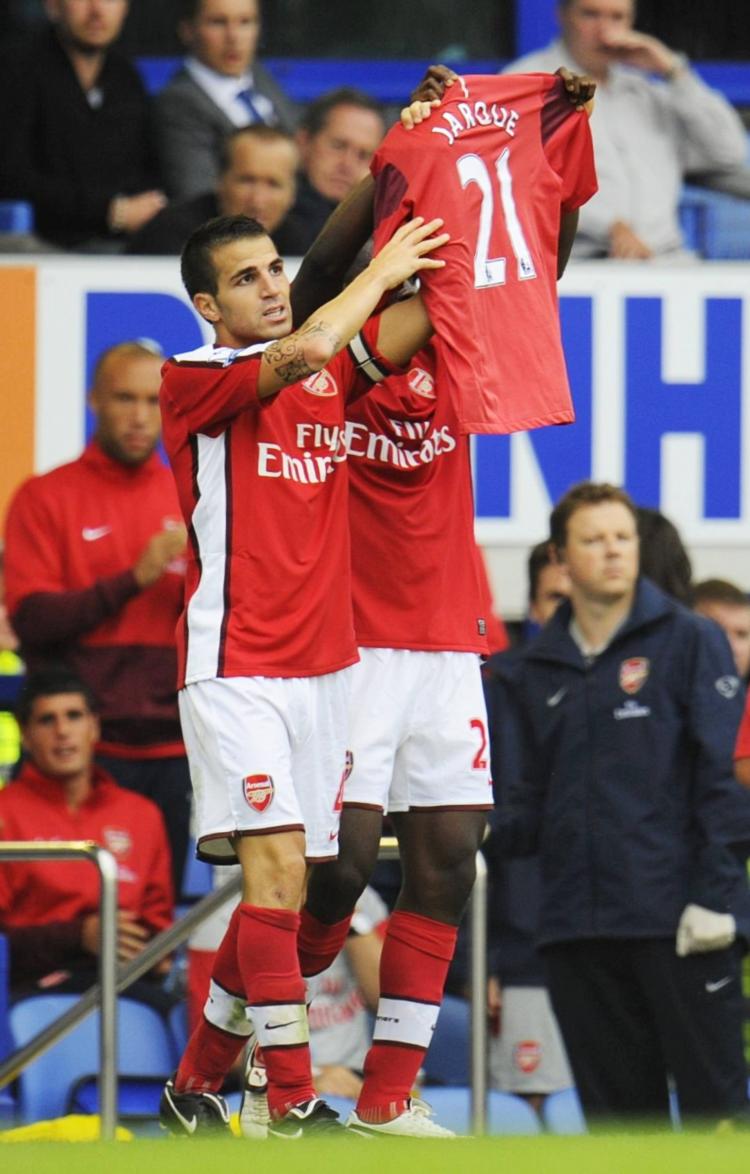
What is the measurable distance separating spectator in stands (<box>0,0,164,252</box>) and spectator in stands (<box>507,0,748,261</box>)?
57.8 inches

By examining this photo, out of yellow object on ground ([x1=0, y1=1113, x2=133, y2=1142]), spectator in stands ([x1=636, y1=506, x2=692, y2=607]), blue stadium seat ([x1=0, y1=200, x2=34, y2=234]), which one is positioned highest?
blue stadium seat ([x1=0, y1=200, x2=34, y2=234])

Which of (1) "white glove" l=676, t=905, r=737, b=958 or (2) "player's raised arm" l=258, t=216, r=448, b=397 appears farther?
(1) "white glove" l=676, t=905, r=737, b=958

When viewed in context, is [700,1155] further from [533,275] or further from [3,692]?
[3,692]

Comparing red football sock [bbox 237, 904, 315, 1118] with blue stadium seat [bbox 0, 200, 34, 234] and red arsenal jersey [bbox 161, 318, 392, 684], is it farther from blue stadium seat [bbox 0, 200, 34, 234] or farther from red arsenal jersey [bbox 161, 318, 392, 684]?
blue stadium seat [bbox 0, 200, 34, 234]

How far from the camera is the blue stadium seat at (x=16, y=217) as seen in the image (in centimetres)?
868

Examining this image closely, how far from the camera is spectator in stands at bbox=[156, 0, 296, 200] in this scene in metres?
8.81

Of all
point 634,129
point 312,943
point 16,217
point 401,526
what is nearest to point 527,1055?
point 312,943

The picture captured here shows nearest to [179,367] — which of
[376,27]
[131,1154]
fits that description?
[131,1154]

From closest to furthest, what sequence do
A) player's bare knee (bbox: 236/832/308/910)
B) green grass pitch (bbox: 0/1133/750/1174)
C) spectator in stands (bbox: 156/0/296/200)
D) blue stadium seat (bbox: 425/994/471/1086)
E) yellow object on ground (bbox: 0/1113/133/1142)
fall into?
green grass pitch (bbox: 0/1133/750/1174), player's bare knee (bbox: 236/832/308/910), yellow object on ground (bbox: 0/1113/133/1142), blue stadium seat (bbox: 425/994/471/1086), spectator in stands (bbox: 156/0/296/200)

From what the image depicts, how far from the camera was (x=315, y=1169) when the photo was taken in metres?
3.08

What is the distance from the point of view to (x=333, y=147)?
859 cm

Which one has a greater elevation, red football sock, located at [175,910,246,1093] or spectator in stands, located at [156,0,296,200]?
spectator in stands, located at [156,0,296,200]

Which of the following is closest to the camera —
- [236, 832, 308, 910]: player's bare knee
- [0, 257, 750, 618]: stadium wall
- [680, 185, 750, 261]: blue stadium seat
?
[236, 832, 308, 910]: player's bare knee

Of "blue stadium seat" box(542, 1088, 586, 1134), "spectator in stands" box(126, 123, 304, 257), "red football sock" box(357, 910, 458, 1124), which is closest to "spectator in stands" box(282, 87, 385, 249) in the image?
"spectator in stands" box(126, 123, 304, 257)
